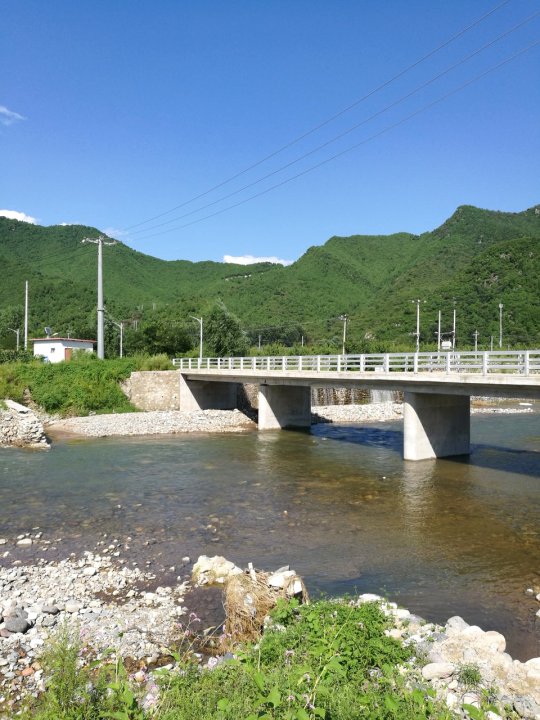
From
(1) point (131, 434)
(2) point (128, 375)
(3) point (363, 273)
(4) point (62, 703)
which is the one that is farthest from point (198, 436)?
(3) point (363, 273)

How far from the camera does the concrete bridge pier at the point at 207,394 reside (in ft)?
134

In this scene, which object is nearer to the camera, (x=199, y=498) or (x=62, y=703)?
(x=62, y=703)

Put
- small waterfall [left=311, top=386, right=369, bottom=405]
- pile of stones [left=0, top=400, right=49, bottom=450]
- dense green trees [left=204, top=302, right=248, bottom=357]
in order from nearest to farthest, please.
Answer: pile of stones [left=0, top=400, right=49, bottom=450], small waterfall [left=311, top=386, right=369, bottom=405], dense green trees [left=204, top=302, right=248, bottom=357]

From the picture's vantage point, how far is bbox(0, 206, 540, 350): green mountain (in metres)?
89.6

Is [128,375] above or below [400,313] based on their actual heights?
below

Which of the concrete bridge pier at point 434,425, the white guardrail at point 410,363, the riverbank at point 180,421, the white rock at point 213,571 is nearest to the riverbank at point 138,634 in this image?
the white rock at point 213,571

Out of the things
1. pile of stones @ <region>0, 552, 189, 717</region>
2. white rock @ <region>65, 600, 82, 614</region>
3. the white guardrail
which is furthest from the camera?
the white guardrail

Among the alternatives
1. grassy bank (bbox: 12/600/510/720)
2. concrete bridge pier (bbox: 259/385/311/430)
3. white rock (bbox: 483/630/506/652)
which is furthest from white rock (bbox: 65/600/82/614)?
concrete bridge pier (bbox: 259/385/311/430)

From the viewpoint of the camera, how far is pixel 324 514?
1493 cm

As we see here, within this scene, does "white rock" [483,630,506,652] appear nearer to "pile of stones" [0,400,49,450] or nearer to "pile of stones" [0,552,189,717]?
"pile of stones" [0,552,189,717]

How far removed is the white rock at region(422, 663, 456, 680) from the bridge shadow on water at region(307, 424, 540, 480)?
15289 millimetres

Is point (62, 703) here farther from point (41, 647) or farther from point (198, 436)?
point (198, 436)

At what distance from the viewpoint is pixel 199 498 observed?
16.7 metres

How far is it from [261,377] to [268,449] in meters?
6.43
